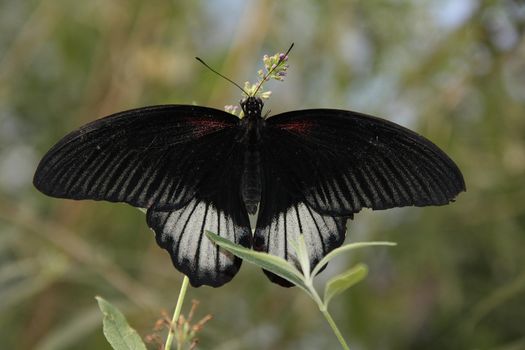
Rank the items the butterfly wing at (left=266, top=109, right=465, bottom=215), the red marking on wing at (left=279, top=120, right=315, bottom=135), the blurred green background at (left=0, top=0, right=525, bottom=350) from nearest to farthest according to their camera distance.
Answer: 1. the butterfly wing at (left=266, top=109, right=465, bottom=215)
2. the red marking on wing at (left=279, top=120, right=315, bottom=135)
3. the blurred green background at (left=0, top=0, right=525, bottom=350)

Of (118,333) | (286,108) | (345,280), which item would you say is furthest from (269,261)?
(286,108)

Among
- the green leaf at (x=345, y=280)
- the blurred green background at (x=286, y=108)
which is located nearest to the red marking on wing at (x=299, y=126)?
the green leaf at (x=345, y=280)

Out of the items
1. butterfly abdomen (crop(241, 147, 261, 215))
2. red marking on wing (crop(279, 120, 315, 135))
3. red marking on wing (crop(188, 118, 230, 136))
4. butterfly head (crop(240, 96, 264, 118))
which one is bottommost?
butterfly abdomen (crop(241, 147, 261, 215))

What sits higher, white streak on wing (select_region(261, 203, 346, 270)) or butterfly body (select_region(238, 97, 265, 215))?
butterfly body (select_region(238, 97, 265, 215))

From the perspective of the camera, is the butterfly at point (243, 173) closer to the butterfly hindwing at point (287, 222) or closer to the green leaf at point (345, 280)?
the butterfly hindwing at point (287, 222)

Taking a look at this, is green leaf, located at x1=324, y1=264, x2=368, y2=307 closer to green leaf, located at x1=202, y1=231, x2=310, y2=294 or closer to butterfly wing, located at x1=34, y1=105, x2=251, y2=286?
green leaf, located at x1=202, y1=231, x2=310, y2=294

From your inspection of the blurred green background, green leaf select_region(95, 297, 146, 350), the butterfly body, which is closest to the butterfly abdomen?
the butterfly body

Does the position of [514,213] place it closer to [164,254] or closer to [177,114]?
[164,254]

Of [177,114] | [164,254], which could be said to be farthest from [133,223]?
[177,114]

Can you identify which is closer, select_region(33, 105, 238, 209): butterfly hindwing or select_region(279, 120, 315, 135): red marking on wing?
select_region(33, 105, 238, 209): butterfly hindwing
